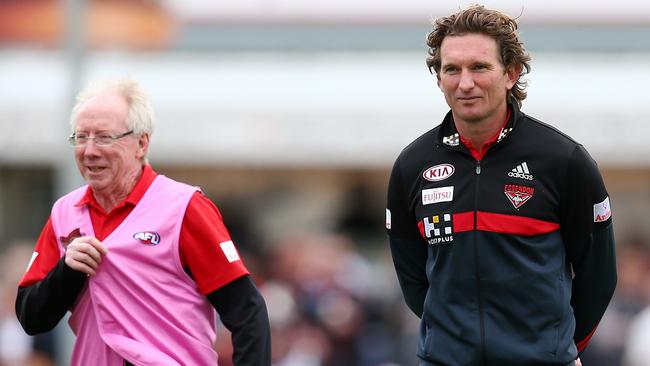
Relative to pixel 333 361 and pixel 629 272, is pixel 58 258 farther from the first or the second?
pixel 629 272

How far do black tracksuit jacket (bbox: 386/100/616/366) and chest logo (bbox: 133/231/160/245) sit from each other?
40.7 inches

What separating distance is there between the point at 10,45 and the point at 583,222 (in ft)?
61.9

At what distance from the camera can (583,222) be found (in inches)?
213

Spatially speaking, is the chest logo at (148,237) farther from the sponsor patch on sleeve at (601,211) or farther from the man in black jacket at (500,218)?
the sponsor patch on sleeve at (601,211)

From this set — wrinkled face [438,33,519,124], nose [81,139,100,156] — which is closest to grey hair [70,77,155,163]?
nose [81,139,100,156]

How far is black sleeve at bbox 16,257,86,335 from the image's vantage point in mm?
5770

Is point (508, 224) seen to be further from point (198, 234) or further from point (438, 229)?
point (198, 234)

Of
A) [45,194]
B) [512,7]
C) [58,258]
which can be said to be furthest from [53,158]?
[58,258]

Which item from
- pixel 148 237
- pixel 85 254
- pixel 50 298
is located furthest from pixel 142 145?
pixel 50 298

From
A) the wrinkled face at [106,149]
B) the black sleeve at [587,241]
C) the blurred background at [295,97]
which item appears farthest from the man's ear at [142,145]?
the blurred background at [295,97]

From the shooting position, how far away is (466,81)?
5.33m

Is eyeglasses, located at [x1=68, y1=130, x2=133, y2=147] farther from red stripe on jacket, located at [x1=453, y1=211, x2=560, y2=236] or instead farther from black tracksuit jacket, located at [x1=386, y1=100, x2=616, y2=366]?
red stripe on jacket, located at [x1=453, y1=211, x2=560, y2=236]

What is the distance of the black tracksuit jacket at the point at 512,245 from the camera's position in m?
5.33

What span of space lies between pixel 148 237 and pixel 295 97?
53.1ft
